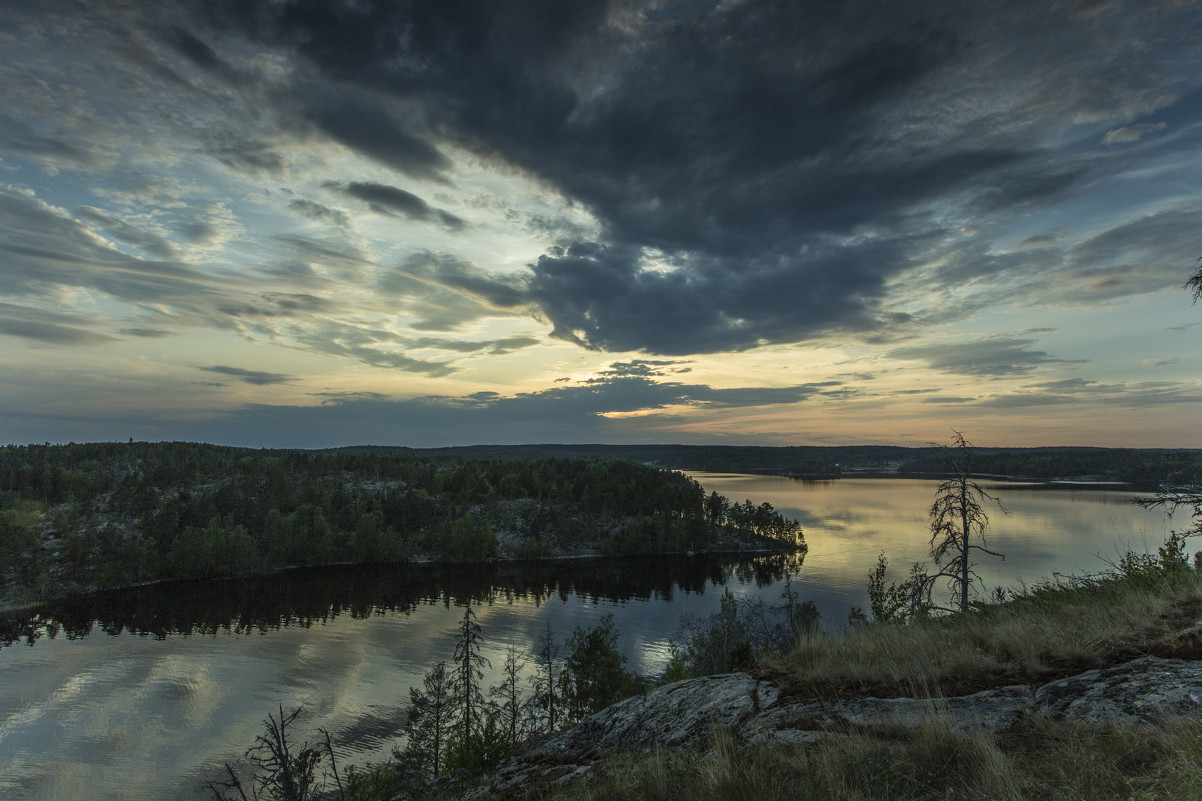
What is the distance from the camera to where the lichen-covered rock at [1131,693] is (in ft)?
17.2

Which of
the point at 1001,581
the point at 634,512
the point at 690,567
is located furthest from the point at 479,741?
the point at 634,512

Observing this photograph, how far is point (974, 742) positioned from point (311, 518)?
15018 cm

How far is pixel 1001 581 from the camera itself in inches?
2510

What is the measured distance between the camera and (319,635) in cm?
7125

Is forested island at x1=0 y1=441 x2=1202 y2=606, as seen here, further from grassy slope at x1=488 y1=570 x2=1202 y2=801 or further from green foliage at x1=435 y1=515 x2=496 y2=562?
grassy slope at x1=488 y1=570 x2=1202 y2=801

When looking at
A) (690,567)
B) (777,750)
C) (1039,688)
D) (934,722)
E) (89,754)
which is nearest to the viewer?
(934,722)

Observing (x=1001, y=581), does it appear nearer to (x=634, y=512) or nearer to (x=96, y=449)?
(x=634, y=512)

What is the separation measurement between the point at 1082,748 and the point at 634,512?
14845 centimetres

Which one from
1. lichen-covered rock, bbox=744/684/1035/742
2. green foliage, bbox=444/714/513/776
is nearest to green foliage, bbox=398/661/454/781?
green foliage, bbox=444/714/513/776

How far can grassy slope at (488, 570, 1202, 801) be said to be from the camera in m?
4.27

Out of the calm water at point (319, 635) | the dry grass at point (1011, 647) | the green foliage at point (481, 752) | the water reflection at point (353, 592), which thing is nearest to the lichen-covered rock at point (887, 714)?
the dry grass at point (1011, 647)

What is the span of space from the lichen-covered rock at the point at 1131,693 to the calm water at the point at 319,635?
157 feet

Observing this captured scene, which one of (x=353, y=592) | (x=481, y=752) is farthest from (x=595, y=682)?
(x=353, y=592)

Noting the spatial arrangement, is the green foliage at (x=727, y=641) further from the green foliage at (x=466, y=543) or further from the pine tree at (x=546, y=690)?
the green foliage at (x=466, y=543)
